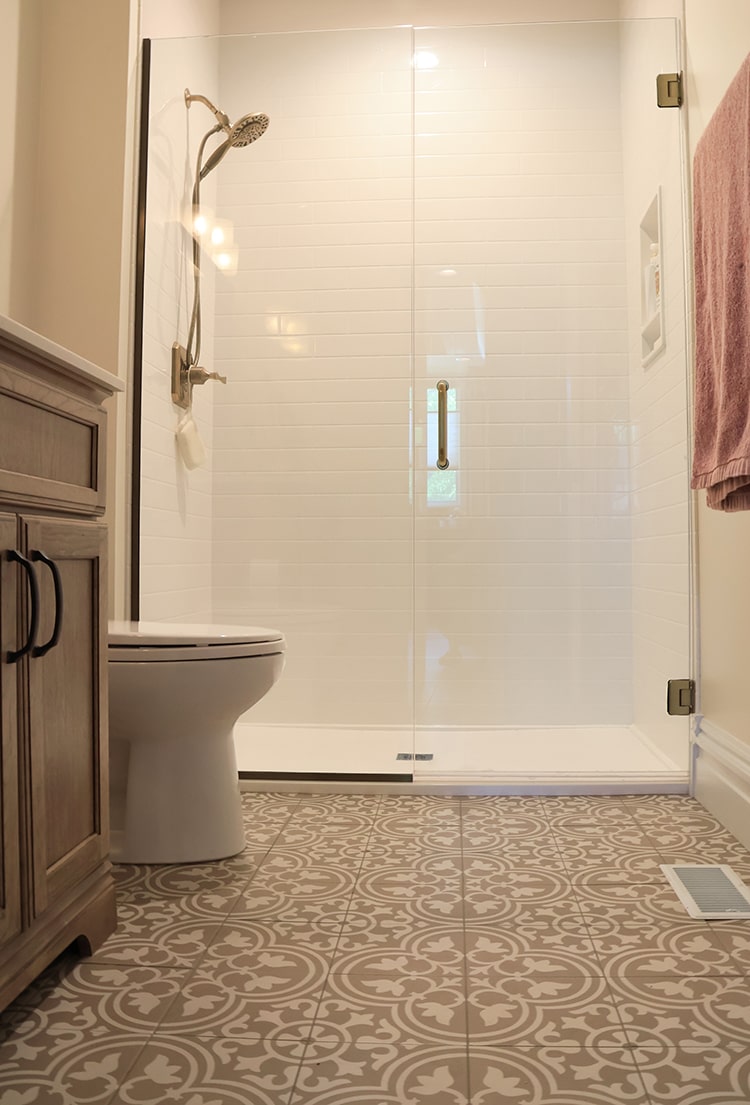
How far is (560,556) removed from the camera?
2.90 m

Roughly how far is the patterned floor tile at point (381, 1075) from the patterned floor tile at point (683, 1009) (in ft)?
0.79

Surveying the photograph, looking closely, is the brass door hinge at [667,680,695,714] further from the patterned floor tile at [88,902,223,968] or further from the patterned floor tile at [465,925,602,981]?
the patterned floor tile at [88,902,223,968]

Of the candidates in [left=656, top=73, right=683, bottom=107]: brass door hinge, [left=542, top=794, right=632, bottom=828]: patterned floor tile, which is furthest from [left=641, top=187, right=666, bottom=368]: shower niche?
[left=542, top=794, right=632, bottom=828]: patterned floor tile

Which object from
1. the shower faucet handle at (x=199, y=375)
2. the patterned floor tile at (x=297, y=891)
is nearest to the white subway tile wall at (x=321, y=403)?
the shower faucet handle at (x=199, y=375)

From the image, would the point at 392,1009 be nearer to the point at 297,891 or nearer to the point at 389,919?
the point at 389,919

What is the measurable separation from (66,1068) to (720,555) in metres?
1.73

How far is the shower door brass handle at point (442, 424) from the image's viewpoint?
290cm

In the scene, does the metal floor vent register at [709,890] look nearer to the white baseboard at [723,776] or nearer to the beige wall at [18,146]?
the white baseboard at [723,776]

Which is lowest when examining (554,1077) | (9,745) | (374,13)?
(554,1077)

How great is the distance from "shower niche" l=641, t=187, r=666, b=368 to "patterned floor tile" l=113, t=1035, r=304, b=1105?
2131 mm

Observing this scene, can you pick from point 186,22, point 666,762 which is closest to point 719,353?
point 666,762

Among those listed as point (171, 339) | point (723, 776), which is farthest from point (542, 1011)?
point (171, 339)

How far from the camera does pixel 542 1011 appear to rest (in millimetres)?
1208

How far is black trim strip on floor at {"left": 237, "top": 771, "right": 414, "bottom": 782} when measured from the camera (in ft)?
7.94
